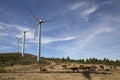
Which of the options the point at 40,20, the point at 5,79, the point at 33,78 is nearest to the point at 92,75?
the point at 33,78

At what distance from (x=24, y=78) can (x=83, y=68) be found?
57.4 feet

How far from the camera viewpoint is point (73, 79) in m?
33.1

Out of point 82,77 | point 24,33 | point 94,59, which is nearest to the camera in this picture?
point 82,77

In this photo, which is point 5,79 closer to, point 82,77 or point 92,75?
point 82,77

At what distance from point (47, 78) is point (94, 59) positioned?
180 ft

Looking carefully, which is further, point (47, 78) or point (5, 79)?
point (47, 78)

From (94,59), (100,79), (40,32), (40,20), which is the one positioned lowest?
(100,79)

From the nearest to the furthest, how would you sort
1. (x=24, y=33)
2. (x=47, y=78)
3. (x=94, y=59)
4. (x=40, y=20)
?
1. (x=47, y=78)
2. (x=40, y=20)
3. (x=94, y=59)
4. (x=24, y=33)

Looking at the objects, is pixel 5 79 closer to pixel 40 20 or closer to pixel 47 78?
pixel 47 78

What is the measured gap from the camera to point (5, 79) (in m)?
30.1

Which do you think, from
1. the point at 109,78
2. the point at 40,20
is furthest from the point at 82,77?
the point at 40,20

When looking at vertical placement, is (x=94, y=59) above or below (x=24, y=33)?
below

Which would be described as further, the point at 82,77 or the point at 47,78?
the point at 82,77

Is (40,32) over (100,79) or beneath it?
over
